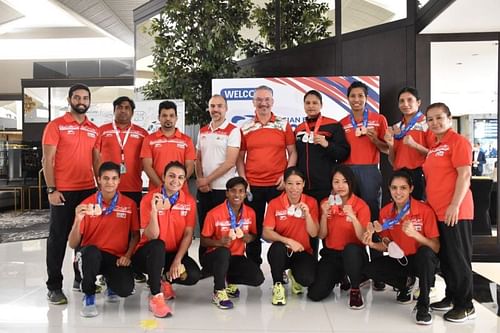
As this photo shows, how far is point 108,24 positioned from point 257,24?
6949 millimetres

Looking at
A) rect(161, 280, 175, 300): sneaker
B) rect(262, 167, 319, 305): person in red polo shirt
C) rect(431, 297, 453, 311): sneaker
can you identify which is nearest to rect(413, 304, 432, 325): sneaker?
rect(431, 297, 453, 311): sneaker

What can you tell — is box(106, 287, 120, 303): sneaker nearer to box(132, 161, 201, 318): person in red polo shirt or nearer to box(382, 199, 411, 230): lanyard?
box(132, 161, 201, 318): person in red polo shirt

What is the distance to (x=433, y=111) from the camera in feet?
10.2

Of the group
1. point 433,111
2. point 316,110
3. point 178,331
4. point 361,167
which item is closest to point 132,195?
point 178,331

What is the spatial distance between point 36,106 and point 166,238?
38.4 feet

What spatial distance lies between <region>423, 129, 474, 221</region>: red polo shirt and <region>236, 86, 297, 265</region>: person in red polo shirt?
113cm

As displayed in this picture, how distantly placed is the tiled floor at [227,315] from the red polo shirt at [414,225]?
476mm

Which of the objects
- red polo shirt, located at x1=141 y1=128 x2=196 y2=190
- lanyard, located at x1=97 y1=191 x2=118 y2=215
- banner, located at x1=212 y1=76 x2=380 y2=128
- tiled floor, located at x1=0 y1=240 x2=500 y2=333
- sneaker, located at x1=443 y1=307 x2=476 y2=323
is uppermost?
banner, located at x1=212 y1=76 x2=380 y2=128

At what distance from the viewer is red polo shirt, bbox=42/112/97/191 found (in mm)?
3514

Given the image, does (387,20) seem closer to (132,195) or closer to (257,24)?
(257,24)

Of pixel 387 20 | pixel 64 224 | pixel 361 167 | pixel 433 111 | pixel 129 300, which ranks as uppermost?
pixel 387 20

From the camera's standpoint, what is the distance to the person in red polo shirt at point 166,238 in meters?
3.23

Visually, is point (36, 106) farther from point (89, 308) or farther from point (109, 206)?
point (89, 308)

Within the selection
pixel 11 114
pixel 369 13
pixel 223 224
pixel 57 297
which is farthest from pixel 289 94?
pixel 11 114
